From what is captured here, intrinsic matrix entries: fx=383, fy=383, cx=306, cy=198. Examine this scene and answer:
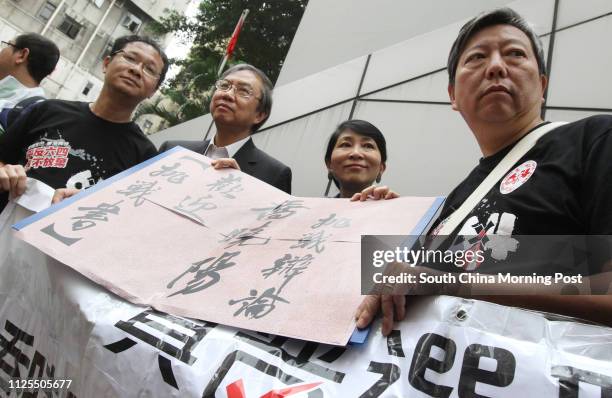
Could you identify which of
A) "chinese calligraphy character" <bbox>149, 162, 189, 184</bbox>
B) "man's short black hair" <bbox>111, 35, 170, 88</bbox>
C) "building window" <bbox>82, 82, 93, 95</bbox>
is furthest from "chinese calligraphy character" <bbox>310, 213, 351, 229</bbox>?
"building window" <bbox>82, 82, 93, 95</bbox>

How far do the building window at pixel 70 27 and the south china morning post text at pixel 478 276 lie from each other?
80.5 ft

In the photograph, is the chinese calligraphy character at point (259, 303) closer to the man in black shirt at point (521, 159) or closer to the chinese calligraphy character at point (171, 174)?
the man in black shirt at point (521, 159)

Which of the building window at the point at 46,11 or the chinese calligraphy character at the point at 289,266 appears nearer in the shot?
the chinese calligraphy character at the point at 289,266

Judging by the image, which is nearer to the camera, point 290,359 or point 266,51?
point 290,359

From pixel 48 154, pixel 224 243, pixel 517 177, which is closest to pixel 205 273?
pixel 224 243

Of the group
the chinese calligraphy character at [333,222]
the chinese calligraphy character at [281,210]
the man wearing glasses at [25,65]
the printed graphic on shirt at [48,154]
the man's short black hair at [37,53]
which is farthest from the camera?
the man's short black hair at [37,53]

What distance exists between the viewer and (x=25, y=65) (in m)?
2.93

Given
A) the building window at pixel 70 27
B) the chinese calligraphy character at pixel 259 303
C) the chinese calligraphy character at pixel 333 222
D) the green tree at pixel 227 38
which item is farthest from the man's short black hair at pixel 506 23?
the building window at pixel 70 27

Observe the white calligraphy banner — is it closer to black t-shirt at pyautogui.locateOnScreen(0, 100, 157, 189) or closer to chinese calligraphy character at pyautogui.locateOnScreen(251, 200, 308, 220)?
chinese calligraphy character at pyautogui.locateOnScreen(251, 200, 308, 220)

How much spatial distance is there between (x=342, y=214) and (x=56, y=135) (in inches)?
59.9

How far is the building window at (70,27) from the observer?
19.8m

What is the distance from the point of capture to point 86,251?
1.16m

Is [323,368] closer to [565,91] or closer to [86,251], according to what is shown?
[86,251]

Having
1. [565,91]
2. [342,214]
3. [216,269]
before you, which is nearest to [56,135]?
[216,269]
